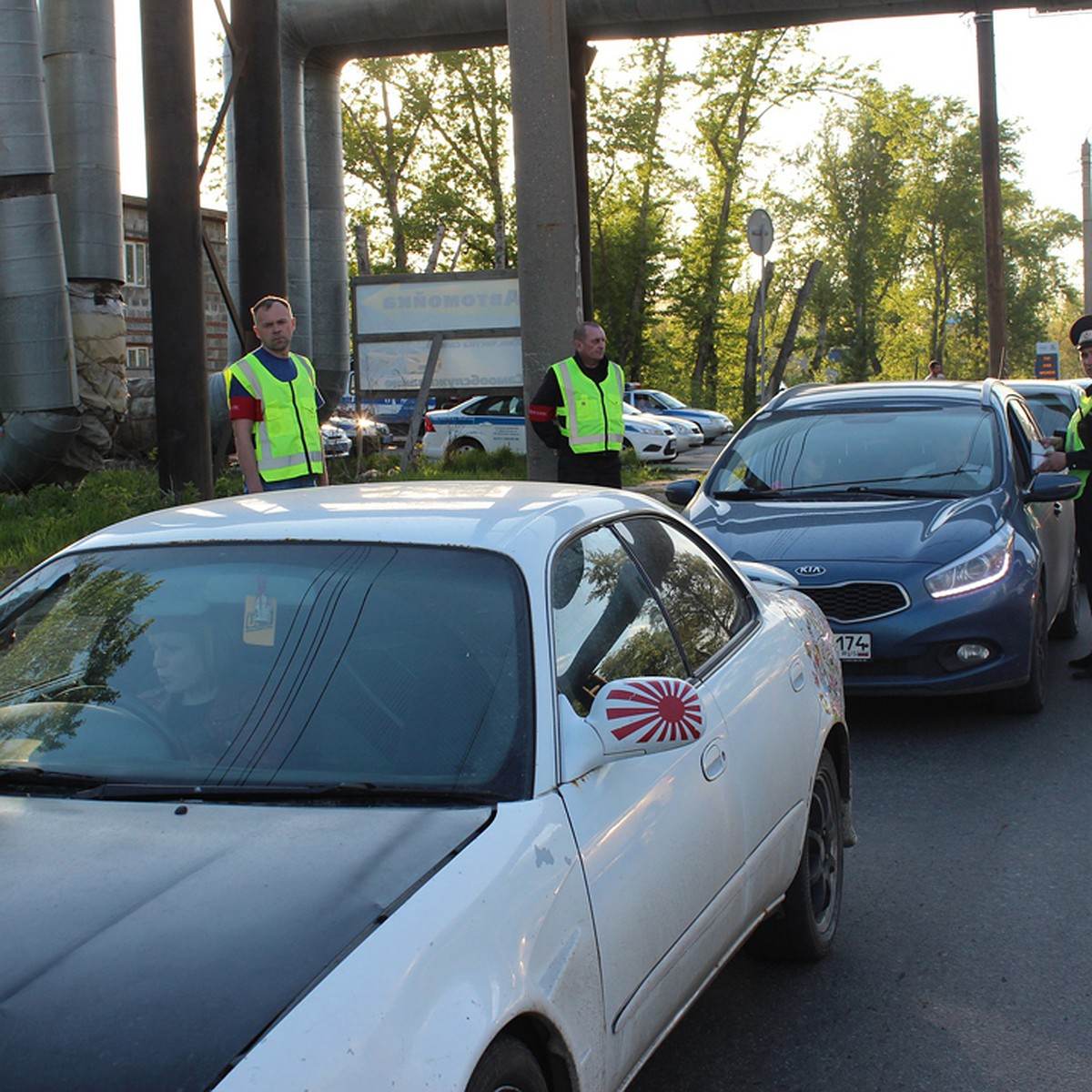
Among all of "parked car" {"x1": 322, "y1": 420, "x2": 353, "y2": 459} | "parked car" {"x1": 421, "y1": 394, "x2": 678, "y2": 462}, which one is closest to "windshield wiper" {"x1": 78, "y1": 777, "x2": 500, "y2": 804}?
"parked car" {"x1": 322, "y1": 420, "x2": 353, "y2": 459}

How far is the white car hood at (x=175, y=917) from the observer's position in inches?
80.5

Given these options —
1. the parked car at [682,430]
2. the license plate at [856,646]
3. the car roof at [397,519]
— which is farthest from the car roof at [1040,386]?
the parked car at [682,430]

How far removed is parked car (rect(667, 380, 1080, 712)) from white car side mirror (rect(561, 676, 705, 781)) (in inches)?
165

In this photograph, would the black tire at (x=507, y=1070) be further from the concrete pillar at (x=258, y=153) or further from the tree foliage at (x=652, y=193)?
the tree foliage at (x=652, y=193)

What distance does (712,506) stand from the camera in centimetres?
816

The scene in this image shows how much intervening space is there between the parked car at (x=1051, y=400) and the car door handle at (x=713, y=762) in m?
10.2

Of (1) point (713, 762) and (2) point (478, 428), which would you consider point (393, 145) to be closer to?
(2) point (478, 428)

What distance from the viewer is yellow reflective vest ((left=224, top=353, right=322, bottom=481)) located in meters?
7.07

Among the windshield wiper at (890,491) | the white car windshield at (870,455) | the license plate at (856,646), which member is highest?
the white car windshield at (870,455)

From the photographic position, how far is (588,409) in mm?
9641

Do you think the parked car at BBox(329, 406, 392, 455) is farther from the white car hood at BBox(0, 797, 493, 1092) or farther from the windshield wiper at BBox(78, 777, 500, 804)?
the white car hood at BBox(0, 797, 493, 1092)

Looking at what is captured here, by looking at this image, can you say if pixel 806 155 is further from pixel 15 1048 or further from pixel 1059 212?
pixel 15 1048

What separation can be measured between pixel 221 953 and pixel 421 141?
51903mm

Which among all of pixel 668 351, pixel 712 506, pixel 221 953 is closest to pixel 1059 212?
pixel 668 351
